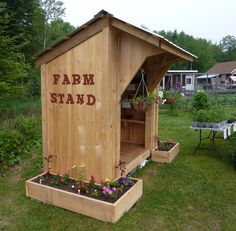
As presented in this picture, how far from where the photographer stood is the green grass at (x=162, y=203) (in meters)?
3.21

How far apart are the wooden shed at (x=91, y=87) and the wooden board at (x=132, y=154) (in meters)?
0.69

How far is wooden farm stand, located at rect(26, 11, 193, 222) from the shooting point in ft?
11.4

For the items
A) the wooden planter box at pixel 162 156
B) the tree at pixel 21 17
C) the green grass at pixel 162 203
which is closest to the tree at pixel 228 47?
the tree at pixel 21 17

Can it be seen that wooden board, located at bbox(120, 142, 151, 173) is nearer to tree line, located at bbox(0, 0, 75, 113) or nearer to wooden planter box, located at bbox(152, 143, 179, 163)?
wooden planter box, located at bbox(152, 143, 179, 163)

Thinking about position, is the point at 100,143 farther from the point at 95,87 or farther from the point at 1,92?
the point at 1,92

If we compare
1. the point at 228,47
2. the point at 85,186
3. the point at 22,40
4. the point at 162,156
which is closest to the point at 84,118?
the point at 85,186

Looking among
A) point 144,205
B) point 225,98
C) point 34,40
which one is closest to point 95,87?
point 144,205

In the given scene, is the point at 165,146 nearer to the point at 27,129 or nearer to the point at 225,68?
the point at 27,129

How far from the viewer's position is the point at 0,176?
15.1 feet

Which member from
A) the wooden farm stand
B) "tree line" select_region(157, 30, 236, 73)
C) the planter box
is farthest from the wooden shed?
"tree line" select_region(157, 30, 236, 73)

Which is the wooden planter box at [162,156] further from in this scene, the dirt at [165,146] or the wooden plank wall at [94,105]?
the wooden plank wall at [94,105]

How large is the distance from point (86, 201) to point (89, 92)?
1.47 m

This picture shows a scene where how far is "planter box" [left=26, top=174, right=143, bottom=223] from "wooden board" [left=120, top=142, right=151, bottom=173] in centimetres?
77

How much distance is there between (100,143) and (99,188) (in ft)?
2.03
